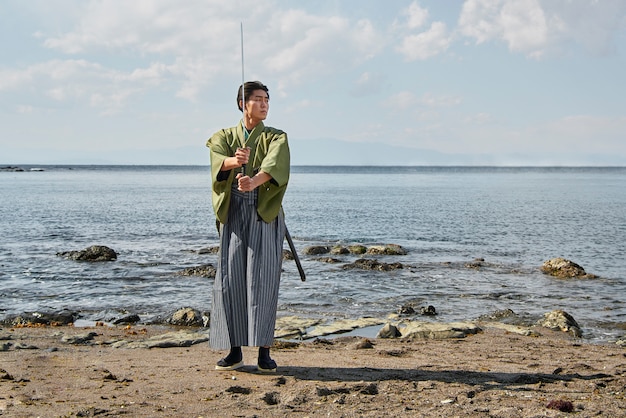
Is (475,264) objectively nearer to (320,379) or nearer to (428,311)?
(428,311)

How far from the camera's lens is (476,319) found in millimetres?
11531

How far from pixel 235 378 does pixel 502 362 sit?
123 inches

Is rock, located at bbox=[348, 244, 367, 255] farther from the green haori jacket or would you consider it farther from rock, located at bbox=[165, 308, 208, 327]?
the green haori jacket

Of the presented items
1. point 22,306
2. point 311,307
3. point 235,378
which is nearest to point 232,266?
point 235,378

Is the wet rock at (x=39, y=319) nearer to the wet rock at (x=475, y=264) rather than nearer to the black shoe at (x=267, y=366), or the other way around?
the black shoe at (x=267, y=366)

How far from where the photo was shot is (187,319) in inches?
422

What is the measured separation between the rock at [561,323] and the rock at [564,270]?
6.11m

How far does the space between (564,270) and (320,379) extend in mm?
12062

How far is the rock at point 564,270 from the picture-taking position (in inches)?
658

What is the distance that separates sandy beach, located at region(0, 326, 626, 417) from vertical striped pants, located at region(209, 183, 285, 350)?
0.44m

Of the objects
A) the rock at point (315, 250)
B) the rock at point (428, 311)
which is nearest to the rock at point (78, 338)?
the rock at point (428, 311)

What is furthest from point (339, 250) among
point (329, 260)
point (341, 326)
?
point (341, 326)

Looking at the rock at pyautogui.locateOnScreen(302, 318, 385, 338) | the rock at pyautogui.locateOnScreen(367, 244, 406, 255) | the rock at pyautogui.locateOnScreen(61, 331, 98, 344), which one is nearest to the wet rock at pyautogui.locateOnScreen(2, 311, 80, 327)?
the rock at pyautogui.locateOnScreen(61, 331, 98, 344)

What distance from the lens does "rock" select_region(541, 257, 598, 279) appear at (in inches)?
658
